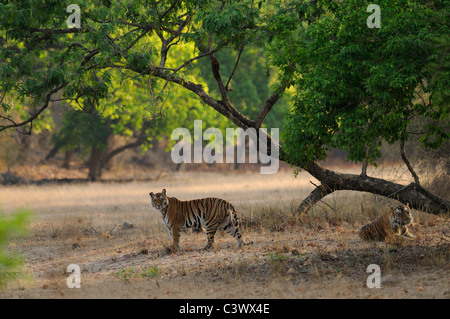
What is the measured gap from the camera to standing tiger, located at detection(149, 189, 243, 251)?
12688 millimetres

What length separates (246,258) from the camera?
11.2 m

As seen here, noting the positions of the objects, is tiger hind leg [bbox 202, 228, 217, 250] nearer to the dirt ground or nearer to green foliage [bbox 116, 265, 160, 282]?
the dirt ground

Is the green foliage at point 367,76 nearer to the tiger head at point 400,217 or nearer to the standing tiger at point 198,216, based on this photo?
the tiger head at point 400,217

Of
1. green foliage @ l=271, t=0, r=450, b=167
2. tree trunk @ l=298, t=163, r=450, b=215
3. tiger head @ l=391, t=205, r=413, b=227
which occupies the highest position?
green foliage @ l=271, t=0, r=450, b=167

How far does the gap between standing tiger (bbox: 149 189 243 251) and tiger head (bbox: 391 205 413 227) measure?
11.1ft

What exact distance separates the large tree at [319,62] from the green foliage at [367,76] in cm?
2

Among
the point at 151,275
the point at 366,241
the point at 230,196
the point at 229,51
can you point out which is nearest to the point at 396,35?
the point at 366,241

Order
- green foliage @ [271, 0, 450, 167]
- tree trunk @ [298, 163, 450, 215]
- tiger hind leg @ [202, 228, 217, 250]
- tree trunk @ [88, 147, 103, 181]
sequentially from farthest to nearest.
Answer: tree trunk @ [88, 147, 103, 181] → tree trunk @ [298, 163, 450, 215] → tiger hind leg @ [202, 228, 217, 250] → green foliage @ [271, 0, 450, 167]

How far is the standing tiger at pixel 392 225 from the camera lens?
11.6 meters

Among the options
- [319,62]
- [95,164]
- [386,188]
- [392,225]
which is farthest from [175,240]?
[95,164]

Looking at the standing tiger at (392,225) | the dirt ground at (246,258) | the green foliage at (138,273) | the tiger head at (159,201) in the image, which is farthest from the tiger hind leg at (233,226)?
the standing tiger at (392,225)

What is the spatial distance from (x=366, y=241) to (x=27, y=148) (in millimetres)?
31664

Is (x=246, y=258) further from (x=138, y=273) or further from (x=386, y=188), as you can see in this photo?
(x=386, y=188)

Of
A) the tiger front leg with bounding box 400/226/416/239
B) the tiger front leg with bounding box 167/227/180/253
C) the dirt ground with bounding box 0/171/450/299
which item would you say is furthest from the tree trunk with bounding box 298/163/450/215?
the tiger front leg with bounding box 167/227/180/253
